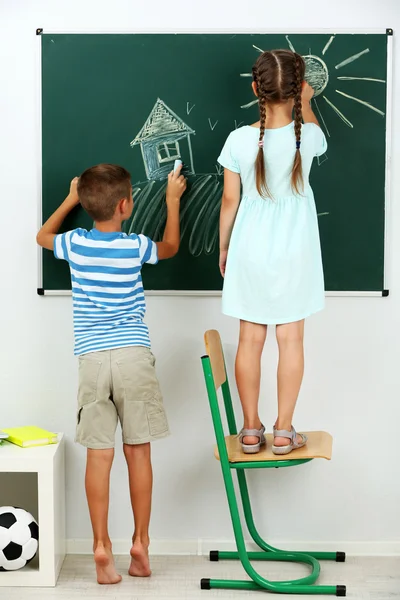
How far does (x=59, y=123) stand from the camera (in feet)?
9.70

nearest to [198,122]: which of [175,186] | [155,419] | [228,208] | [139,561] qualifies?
[175,186]

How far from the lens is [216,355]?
278 cm

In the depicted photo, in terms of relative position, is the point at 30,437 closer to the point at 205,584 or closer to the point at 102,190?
the point at 205,584

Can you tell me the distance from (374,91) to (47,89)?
1.18 meters

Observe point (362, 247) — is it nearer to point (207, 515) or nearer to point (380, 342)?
point (380, 342)

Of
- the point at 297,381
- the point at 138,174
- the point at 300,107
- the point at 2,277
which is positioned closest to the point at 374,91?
the point at 300,107

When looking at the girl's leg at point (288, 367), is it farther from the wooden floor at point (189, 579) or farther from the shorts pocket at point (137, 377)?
the wooden floor at point (189, 579)

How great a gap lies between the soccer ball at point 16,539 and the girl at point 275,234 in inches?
30.8

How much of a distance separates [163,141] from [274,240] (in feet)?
2.06

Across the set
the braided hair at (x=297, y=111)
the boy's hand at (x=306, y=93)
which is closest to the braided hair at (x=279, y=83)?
the braided hair at (x=297, y=111)

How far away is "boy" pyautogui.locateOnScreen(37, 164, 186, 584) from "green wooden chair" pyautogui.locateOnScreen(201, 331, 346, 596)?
0.23m

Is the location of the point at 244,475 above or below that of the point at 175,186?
below

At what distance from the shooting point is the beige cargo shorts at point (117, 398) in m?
2.69

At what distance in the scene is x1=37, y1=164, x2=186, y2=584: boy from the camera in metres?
2.69
